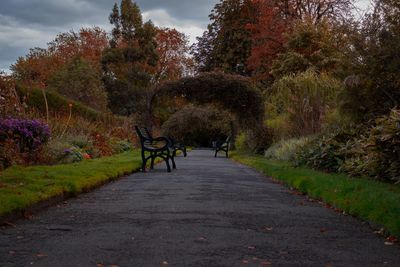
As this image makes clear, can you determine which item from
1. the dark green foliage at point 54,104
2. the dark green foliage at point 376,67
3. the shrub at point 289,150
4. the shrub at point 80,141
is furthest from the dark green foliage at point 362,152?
the dark green foliage at point 54,104

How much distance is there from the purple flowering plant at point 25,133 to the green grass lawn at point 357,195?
21.9 ft

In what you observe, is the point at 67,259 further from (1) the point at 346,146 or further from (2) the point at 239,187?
(1) the point at 346,146

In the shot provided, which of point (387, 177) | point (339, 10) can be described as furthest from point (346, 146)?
point (339, 10)

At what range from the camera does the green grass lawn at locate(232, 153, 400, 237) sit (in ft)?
22.8

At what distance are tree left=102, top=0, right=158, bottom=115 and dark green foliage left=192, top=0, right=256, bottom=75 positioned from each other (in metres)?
5.90

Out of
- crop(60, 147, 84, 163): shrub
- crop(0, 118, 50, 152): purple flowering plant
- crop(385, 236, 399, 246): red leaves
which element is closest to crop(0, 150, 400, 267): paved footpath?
crop(385, 236, 399, 246): red leaves

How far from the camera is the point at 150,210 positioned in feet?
26.4

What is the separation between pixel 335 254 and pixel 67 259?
97.4 inches

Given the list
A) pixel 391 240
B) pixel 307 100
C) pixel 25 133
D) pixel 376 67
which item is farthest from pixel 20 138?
pixel 307 100

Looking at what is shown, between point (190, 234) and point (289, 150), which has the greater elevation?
point (289, 150)

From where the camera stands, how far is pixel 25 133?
14.8m

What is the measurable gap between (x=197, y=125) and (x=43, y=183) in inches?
1615

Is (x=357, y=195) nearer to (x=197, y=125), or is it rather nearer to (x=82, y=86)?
(x=82, y=86)

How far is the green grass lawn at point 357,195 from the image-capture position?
22.8ft
